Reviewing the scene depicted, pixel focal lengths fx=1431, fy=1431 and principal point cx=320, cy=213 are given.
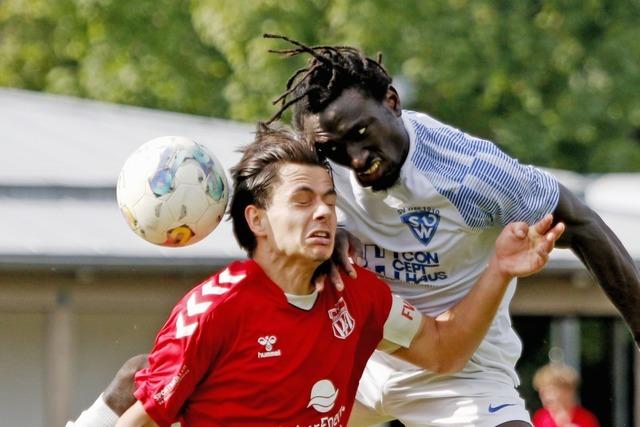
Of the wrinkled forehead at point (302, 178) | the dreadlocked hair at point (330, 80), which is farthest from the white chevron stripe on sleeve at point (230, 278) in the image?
the dreadlocked hair at point (330, 80)

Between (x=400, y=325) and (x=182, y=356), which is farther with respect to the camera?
(x=400, y=325)

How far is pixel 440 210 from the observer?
557cm

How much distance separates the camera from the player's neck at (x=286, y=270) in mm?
5164

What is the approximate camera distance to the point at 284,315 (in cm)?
513

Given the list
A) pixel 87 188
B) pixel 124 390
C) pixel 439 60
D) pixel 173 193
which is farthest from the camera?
pixel 439 60

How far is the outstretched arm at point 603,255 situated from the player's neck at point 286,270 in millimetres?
1083

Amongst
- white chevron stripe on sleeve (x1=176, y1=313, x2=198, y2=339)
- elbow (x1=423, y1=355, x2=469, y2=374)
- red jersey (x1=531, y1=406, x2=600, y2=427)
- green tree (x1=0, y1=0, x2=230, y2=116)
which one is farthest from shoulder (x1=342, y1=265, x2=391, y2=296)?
green tree (x1=0, y1=0, x2=230, y2=116)

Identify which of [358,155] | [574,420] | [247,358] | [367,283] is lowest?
[574,420]

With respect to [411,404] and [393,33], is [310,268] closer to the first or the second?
[411,404]

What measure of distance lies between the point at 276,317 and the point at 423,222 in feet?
2.69

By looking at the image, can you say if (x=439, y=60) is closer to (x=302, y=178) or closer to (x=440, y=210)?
(x=440, y=210)

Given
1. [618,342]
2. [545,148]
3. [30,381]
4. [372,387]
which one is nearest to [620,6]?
[545,148]

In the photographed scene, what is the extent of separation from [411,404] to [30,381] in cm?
801

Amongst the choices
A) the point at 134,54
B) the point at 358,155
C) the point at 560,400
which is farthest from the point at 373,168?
the point at 134,54
